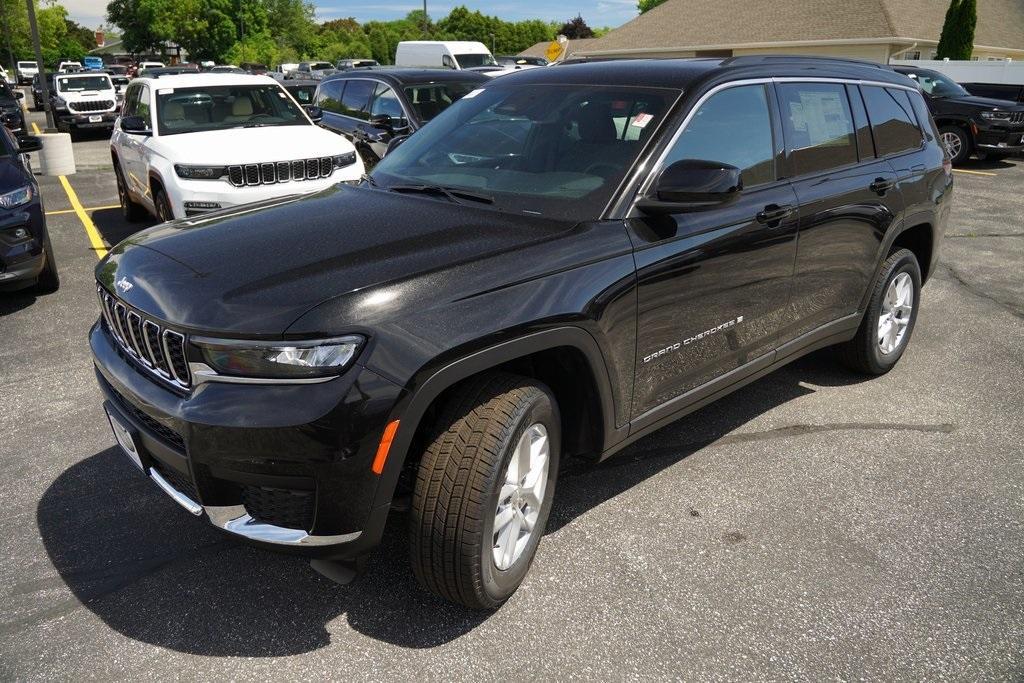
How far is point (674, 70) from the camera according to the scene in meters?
3.79

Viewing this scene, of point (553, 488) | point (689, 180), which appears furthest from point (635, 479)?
point (689, 180)

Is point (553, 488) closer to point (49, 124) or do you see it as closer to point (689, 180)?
point (689, 180)

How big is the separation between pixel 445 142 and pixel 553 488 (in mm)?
1791

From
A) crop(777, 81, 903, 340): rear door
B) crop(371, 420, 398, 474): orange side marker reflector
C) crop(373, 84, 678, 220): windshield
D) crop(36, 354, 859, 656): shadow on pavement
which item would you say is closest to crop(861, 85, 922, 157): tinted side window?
crop(777, 81, 903, 340): rear door

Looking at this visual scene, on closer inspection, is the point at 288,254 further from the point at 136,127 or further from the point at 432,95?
the point at 432,95

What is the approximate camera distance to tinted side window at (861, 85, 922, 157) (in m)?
4.76

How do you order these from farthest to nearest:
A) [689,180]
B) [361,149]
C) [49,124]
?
[49,124] < [361,149] < [689,180]

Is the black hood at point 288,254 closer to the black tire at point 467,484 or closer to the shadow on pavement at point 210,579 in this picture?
the black tire at point 467,484

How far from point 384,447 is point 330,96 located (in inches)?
396

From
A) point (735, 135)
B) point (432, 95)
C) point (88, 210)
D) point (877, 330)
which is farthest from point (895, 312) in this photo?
point (88, 210)

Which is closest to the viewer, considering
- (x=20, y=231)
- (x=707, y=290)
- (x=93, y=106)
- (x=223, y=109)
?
(x=707, y=290)

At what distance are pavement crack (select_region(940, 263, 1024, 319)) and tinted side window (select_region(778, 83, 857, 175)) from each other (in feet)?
10.9

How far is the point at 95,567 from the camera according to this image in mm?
3248

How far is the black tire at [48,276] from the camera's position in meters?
6.76
